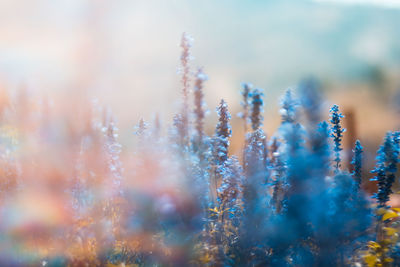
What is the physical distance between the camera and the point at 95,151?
26.7ft

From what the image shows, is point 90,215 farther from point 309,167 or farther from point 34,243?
point 309,167

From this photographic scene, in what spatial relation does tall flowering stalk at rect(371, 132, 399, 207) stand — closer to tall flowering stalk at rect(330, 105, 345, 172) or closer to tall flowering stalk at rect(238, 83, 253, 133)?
tall flowering stalk at rect(330, 105, 345, 172)

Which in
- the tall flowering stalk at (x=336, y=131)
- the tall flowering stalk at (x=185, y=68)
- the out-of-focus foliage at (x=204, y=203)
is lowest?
the out-of-focus foliage at (x=204, y=203)

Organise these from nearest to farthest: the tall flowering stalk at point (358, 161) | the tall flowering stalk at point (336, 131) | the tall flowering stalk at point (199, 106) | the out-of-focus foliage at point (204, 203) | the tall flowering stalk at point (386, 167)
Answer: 1. the out-of-focus foliage at point (204, 203)
2. the tall flowering stalk at point (386, 167)
3. the tall flowering stalk at point (336, 131)
4. the tall flowering stalk at point (358, 161)
5. the tall flowering stalk at point (199, 106)

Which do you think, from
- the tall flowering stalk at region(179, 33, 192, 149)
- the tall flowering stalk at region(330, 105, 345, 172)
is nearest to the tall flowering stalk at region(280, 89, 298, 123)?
the tall flowering stalk at region(330, 105, 345, 172)

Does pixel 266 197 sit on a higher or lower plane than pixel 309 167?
lower

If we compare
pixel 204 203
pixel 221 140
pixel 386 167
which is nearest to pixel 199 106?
pixel 221 140

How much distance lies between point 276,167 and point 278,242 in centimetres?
137

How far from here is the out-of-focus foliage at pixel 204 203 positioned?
547cm

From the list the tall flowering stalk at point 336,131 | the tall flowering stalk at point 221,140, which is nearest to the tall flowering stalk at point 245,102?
the tall flowering stalk at point 221,140

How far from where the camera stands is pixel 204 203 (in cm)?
625

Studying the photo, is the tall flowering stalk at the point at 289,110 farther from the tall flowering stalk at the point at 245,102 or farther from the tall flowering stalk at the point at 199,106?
the tall flowering stalk at the point at 245,102

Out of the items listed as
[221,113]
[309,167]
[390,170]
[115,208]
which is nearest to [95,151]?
[115,208]

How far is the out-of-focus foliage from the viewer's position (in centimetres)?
547
